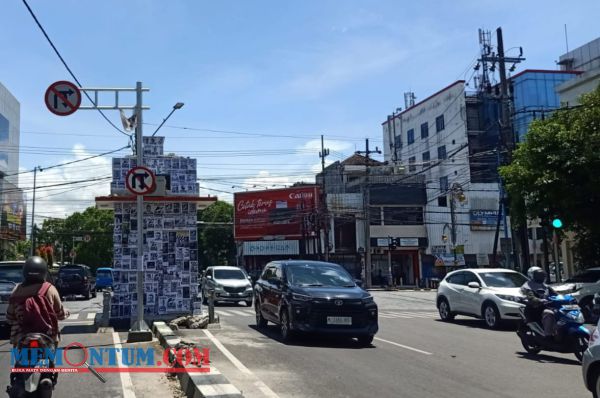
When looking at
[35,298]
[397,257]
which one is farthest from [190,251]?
[397,257]

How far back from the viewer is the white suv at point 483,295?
587 inches

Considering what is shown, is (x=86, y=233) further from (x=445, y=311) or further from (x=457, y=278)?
(x=457, y=278)

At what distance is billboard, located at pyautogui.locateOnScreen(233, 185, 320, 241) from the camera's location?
175 ft

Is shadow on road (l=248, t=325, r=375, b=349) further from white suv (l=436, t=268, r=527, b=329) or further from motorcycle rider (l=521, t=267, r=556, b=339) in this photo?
white suv (l=436, t=268, r=527, b=329)

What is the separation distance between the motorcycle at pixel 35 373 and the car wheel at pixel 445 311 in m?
13.5

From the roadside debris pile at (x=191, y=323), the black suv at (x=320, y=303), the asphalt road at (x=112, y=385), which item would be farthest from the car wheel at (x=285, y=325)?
the asphalt road at (x=112, y=385)

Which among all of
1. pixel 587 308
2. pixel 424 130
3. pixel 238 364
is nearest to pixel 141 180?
pixel 238 364

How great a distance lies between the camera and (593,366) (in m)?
6.29

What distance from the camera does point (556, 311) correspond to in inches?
396

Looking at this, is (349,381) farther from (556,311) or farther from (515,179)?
(515,179)

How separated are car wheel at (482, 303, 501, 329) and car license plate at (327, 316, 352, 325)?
18.0ft

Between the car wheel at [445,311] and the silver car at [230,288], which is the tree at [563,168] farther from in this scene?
the silver car at [230,288]

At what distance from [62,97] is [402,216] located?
41.9 metres

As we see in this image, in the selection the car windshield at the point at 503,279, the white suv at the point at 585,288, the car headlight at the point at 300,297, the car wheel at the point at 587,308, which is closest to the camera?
the car headlight at the point at 300,297
